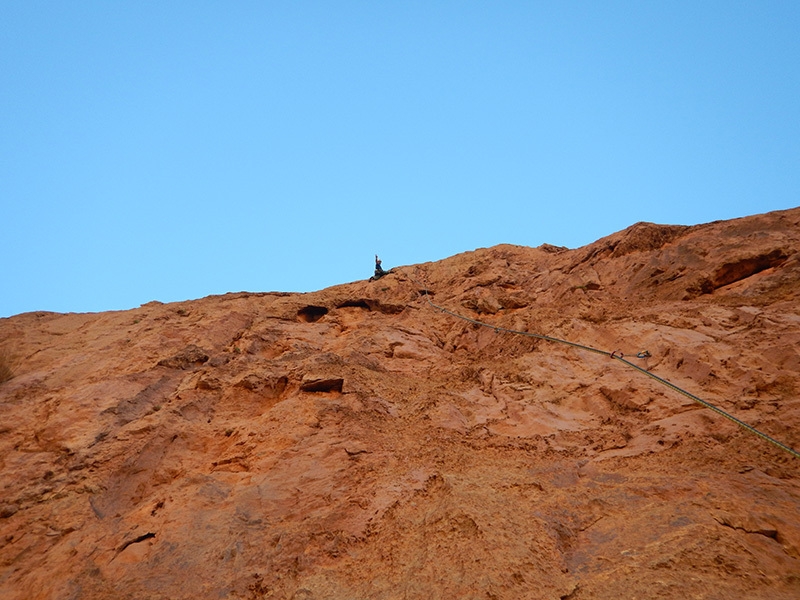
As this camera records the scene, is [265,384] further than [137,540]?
Yes

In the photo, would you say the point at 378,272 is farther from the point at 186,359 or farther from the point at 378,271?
the point at 186,359

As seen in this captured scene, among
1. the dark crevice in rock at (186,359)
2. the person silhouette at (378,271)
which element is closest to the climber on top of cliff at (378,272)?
the person silhouette at (378,271)

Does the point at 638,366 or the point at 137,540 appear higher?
the point at 638,366

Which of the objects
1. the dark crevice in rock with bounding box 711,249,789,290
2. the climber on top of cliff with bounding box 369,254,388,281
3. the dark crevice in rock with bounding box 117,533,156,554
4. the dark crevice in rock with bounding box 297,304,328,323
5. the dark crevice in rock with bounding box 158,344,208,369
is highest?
the climber on top of cliff with bounding box 369,254,388,281

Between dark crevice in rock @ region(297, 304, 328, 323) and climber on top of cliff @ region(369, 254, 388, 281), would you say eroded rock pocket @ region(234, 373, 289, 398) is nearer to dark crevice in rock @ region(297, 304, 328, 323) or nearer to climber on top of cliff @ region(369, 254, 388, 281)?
dark crevice in rock @ region(297, 304, 328, 323)

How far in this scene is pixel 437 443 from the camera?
31.9 ft

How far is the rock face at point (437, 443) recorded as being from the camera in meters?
7.25

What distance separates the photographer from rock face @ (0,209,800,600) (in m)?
7.25

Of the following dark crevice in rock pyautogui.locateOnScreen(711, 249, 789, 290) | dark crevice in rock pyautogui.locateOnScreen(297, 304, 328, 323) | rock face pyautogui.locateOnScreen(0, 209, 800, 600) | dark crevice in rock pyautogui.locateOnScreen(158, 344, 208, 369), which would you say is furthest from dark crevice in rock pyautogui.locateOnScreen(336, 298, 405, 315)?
dark crevice in rock pyautogui.locateOnScreen(711, 249, 789, 290)

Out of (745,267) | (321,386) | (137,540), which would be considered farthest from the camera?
(745,267)

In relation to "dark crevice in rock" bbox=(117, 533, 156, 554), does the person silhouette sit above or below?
above

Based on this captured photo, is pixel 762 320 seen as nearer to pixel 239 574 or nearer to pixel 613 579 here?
pixel 613 579

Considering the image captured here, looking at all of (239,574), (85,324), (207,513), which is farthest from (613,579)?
(85,324)

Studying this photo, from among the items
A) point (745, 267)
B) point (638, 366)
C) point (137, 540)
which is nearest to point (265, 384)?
point (137, 540)
